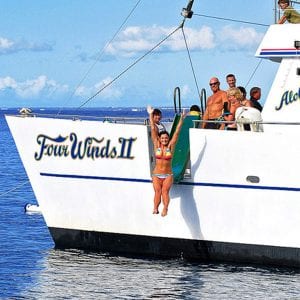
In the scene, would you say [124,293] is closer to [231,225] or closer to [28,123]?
[231,225]

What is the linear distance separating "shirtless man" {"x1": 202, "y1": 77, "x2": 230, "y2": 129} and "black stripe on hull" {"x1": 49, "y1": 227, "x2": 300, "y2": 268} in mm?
2233

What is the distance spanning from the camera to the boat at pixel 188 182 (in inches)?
635

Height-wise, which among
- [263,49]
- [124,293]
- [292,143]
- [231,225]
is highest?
[263,49]

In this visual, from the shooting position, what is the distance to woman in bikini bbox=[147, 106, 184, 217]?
53.9ft

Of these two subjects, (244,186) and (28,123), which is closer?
(244,186)

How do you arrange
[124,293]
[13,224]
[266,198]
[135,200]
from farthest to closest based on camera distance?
[13,224] → [135,200] → [266,198] → [124,293]

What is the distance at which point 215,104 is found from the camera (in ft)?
56.3

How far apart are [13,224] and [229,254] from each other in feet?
27.4

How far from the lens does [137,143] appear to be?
1714cm

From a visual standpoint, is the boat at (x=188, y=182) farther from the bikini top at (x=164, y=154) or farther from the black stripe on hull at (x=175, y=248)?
the bikini top at (x=164, y=154)

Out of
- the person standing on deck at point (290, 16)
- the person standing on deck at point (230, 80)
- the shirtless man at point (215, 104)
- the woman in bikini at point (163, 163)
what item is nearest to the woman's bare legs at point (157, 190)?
the woman in bikini at point (163, 163)

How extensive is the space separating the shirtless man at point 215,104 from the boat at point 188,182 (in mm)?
285

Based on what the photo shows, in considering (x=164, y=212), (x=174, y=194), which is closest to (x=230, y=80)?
(x=174, y=194)

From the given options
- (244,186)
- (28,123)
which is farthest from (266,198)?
(28,123)
